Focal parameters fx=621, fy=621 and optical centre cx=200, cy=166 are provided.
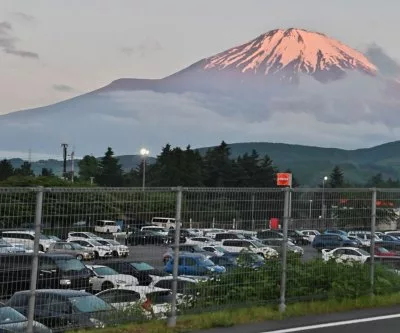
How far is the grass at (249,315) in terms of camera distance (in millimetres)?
8109

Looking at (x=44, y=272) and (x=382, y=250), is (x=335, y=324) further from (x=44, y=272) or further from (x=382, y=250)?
(x=44, y=272)

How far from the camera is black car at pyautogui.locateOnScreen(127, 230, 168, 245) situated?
7.91 meters

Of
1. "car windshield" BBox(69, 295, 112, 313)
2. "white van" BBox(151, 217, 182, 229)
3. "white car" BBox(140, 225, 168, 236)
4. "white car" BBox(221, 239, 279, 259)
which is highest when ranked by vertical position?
"white van" BBox(151, 217, 182, 229)

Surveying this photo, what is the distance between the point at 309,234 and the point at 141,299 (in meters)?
2.93

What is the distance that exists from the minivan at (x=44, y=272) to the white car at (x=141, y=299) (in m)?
0.51

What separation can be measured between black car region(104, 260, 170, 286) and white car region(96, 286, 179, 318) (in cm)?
13

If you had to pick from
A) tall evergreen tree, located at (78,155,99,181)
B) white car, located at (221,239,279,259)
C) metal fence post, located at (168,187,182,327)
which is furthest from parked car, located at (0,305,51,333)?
tall evergreen tree, located at (78,155,99,181)

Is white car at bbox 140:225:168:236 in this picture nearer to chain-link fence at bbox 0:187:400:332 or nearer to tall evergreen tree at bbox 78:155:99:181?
chain-link fence at bbox 0:187:400:332

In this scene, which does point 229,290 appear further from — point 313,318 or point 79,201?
point 79,201

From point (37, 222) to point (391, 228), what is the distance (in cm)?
788

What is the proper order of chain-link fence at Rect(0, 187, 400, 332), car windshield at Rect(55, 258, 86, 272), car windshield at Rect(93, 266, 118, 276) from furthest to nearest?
car windshield at Rect(93, 266, 118, 276) < car windshield at Rect(55, 258, 86, 272) < chain-link fence at Rect(0, 187, 400, 332)

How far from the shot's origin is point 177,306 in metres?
8.98

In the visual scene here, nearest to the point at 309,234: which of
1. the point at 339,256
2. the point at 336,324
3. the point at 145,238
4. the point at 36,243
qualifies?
the point at 339,256

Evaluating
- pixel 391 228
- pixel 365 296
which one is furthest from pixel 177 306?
pixel 391 228
